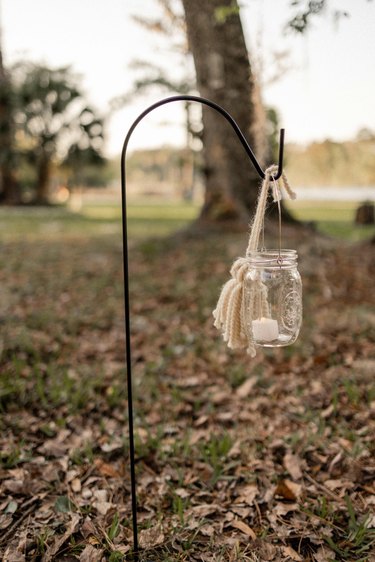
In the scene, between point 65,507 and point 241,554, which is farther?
point 65,507

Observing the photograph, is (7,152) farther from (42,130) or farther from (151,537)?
(151,537)

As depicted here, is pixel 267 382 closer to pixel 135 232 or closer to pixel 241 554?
pixel 241 554

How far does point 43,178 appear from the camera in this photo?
23500 mm

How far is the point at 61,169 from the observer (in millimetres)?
24828

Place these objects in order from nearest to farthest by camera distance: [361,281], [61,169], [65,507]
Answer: [65,507], [361,281], [61,169]

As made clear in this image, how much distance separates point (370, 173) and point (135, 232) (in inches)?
209

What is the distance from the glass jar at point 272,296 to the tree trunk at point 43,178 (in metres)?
22.1

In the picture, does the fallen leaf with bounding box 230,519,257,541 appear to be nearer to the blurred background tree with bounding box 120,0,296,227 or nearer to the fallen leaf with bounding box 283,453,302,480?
the fallen leaf with bounding box 283,453,302,480

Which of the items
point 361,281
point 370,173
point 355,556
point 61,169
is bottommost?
point 355,556

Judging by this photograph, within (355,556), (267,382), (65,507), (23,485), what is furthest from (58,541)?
(267,382)

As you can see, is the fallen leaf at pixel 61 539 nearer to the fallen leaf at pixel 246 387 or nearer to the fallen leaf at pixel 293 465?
the fallen leaf at pixel 293 465

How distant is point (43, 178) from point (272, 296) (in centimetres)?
2315

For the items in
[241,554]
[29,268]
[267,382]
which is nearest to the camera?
[241,554]

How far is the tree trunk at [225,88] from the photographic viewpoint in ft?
20.6
